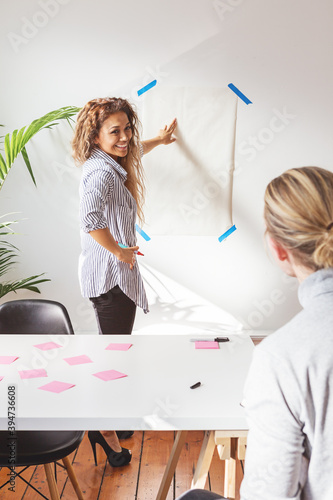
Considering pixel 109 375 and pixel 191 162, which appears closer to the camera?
pixel 109 375

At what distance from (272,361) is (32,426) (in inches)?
34.6

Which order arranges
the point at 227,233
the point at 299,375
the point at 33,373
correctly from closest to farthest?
the point at 299,375
the point at 33,373
the point at 227,233

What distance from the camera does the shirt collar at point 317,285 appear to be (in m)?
1.06

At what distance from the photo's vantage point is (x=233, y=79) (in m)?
3.54

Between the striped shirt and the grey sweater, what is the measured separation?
5.29 ft

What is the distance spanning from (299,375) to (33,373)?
3.85ft

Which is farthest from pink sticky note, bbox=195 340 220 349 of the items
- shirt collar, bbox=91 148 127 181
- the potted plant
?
the potted plant

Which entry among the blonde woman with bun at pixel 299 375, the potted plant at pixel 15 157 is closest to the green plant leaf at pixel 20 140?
the potted plant at pixel 15 157

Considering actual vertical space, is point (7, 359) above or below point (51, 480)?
above

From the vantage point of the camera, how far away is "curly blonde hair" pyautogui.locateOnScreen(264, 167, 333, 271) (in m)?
1.04

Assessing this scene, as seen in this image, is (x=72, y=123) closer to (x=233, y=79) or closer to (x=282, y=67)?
(x=233, y=79)

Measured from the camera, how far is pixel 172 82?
3523 millimetres

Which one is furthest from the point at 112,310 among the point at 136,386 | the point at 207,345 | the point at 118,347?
the point at 136,386

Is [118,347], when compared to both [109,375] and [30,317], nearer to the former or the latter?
[109,375]
